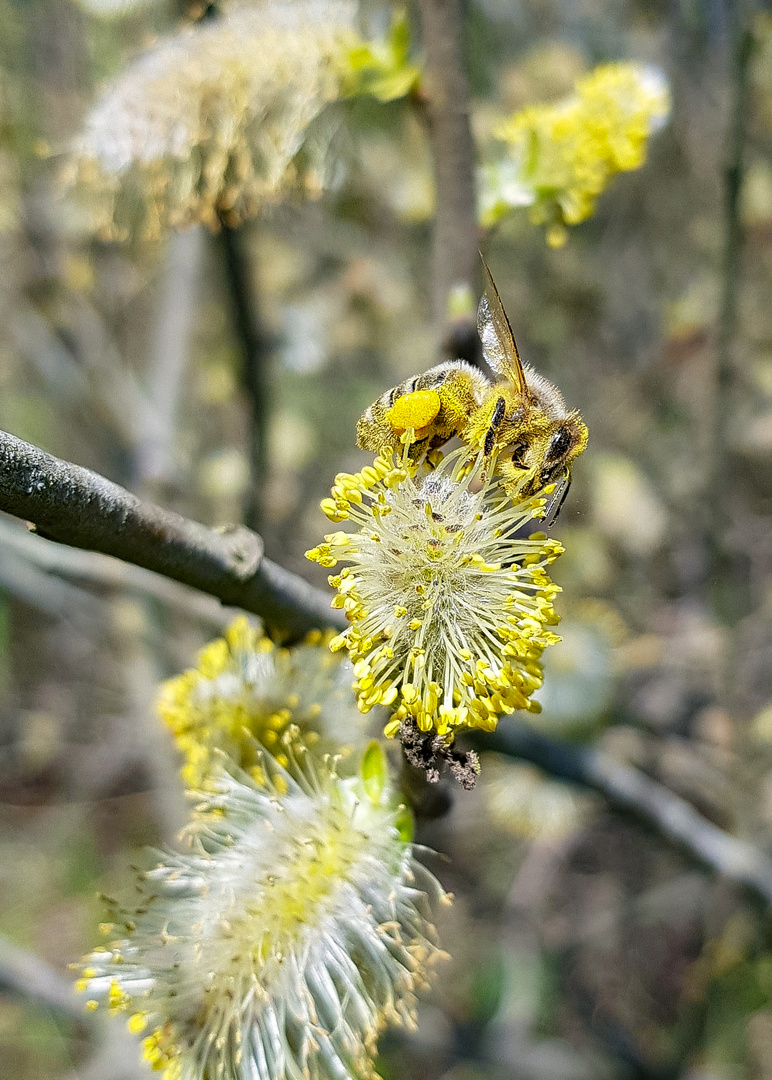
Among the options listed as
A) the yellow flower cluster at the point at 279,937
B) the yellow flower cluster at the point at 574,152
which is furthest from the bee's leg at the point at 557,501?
the yellow flower cluster at the point at 574,152

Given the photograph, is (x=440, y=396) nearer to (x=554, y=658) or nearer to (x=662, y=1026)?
(x=554, y=658)

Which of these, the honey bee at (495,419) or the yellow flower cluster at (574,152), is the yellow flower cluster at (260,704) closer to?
the honey bee at (495,419)

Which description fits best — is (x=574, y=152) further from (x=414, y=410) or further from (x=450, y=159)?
(x=414, y=410)

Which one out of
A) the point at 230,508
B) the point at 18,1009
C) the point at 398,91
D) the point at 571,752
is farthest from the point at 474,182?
the point at 18,1009

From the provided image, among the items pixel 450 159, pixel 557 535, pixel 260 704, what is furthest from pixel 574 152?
pixel 557 535

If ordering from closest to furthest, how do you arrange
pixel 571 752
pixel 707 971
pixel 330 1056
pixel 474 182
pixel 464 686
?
pixel 464 686 → pixel 330 1056 → pixel 474 182 → pixel 571 752 → pixel 707 971

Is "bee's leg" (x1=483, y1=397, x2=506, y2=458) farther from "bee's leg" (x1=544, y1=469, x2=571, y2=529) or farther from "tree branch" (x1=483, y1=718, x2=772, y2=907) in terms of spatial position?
"tree branch" (x1=483, y1=718, x2=772, y2=907)

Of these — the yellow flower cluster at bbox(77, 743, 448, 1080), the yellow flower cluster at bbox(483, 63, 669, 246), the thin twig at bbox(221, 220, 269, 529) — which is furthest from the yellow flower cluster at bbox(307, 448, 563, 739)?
the thin twig at bbox(221, 220, 269, 529)
